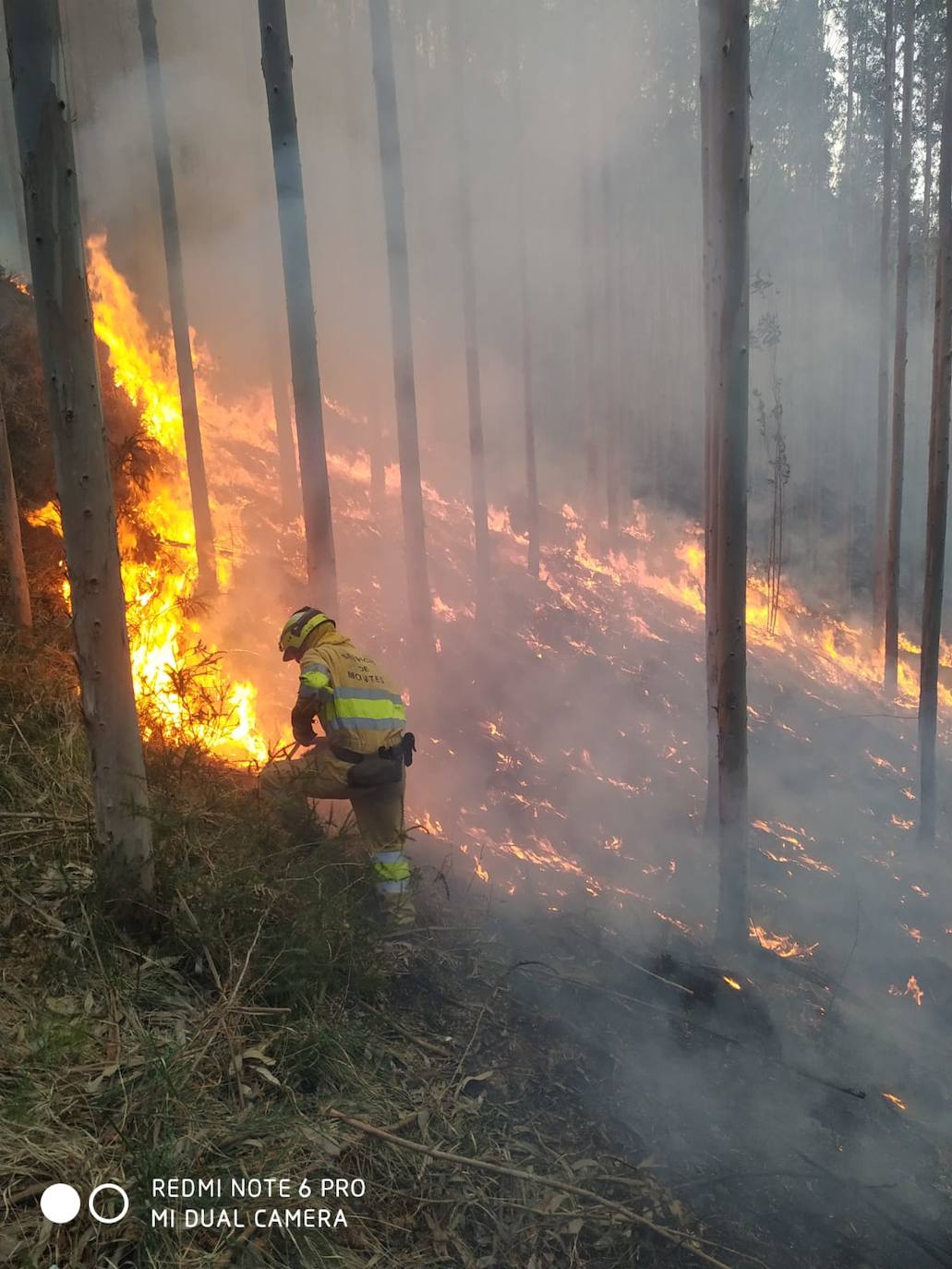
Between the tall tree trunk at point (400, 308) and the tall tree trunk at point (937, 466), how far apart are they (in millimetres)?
7154

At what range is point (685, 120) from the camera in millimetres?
26000

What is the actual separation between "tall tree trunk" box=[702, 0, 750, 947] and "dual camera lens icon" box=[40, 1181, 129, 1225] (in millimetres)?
5407

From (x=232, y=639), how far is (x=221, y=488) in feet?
18.3

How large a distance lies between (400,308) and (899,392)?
9.91 m

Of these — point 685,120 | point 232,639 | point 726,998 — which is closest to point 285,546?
point 232,639

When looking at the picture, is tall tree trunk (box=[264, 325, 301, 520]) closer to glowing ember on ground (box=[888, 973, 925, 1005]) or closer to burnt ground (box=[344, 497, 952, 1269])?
burnt ground (box=[344, 497, 952, 1269])

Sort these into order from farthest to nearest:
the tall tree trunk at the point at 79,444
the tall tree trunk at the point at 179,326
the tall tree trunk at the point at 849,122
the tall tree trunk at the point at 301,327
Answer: the tall tree trunk at the point at 849,122 < the tall tree trunk at the point at 179,326 < the tall tree trunk at the point at 301,327 < the tall tree trunk at the point at 79,444

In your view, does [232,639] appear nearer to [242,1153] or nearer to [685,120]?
[242,1153]

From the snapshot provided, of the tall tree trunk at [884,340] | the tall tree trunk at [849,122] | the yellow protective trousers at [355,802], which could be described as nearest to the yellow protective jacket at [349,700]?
the yellow protective trousers at [355,802]

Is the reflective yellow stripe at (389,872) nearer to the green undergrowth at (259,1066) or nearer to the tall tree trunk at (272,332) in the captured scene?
the green undergrowth at (259,1066)

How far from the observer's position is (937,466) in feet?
33.2

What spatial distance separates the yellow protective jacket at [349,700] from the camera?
16.0 ft

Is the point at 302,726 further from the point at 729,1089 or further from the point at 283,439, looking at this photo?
the point at 283,439

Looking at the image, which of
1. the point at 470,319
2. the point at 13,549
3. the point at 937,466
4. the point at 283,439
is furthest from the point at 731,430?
the point at 283,439
